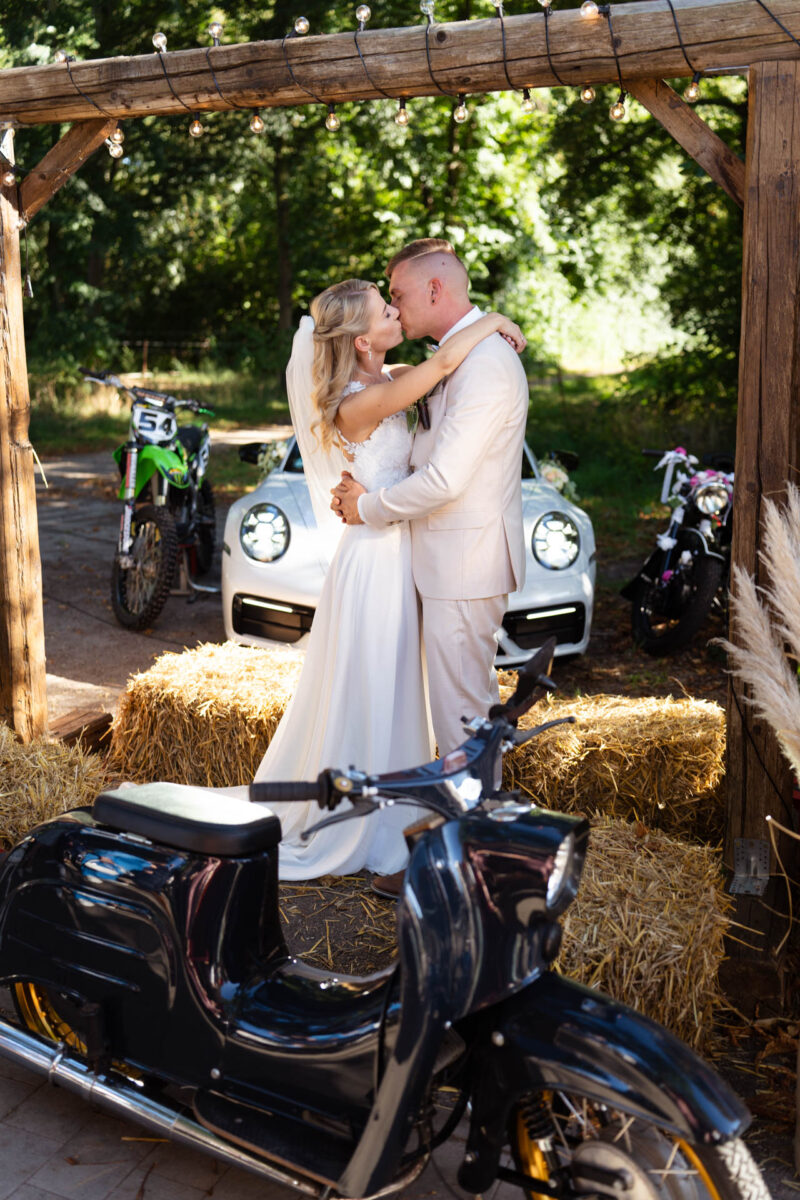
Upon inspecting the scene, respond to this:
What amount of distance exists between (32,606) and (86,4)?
15494 mm

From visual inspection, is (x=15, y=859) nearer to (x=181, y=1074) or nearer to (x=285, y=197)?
(x=181, y=1074)

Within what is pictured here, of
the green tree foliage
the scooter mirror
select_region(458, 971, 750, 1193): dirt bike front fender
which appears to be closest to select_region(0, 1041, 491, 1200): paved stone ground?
select_region(458, 971, 750, 1193): dirt bike front fender

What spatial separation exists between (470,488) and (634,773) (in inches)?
51.7

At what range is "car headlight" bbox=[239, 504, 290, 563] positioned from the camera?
642 cm

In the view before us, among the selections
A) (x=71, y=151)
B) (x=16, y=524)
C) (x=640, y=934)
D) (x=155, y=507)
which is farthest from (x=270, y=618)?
(x=640, y=934)

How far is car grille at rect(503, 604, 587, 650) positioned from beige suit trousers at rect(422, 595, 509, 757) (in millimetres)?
2197

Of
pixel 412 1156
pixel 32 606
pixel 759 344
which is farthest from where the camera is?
pixel 32 606

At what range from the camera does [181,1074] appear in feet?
9.16

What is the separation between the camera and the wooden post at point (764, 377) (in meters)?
3.48

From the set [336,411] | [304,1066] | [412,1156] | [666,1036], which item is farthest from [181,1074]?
[336,411]

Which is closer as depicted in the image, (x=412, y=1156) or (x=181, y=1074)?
(x=412, y=1156)

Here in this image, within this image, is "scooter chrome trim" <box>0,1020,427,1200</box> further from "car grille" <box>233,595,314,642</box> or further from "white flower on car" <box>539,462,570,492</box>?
"white flower on car" <box>539,462,570,492</box>

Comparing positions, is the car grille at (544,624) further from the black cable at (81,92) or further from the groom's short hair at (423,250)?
the black cable at (81,92)

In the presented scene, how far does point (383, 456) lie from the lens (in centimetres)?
434
